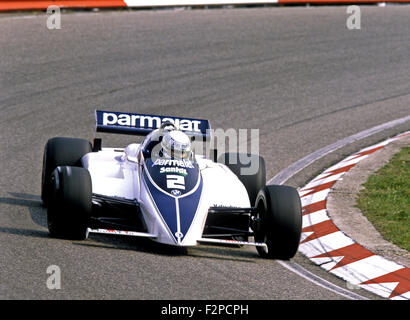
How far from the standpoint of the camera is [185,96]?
1672 centimetres

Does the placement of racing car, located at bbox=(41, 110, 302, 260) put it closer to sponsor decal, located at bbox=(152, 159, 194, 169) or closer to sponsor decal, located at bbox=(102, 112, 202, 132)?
sponsor decal, located at bbox=(152, 159, 194, 169)

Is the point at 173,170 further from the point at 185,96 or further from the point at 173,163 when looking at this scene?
the point at 185,96

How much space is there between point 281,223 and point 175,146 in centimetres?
151

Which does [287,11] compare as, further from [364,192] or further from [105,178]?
[105,178]

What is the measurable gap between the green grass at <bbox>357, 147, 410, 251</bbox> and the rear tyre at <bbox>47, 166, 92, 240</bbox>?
127 inches

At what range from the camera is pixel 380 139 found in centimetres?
1483

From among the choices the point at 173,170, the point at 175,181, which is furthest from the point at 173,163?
the point at 175,181

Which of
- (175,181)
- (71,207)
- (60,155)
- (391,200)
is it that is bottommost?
(391,200)

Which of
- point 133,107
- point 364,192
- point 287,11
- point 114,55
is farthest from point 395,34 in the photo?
point 364,192

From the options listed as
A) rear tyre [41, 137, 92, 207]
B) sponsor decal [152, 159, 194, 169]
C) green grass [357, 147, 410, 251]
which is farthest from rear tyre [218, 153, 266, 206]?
rear tyre [41, 137, 92, 207]

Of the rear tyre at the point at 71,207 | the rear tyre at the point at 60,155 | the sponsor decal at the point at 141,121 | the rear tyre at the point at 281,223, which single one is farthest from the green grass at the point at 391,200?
the rear tyre at the point at 60,155

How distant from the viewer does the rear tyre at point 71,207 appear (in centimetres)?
905

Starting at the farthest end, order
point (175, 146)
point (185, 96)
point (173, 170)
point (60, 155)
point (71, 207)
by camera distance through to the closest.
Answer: point (185, 96) → point (60, 155) → point (175, 146) → point (173, 170) → point (71, 207)

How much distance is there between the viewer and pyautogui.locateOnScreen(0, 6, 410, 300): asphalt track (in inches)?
324
